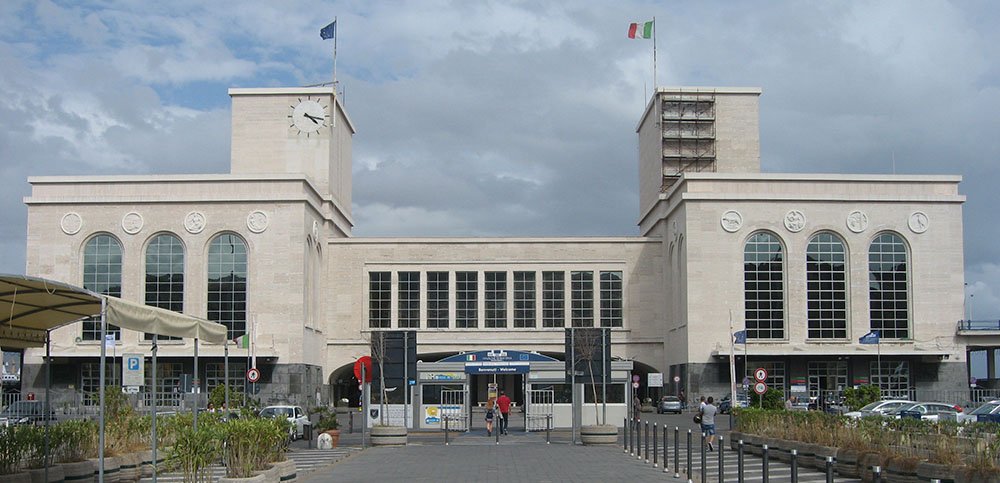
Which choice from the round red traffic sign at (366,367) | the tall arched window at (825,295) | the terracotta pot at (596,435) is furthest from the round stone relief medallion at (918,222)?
the round red traffic sign at (366,367)

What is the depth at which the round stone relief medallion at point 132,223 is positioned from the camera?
67812 mm

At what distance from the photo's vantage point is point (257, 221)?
67625 mm

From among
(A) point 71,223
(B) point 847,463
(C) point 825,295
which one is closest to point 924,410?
(B) point 847,463

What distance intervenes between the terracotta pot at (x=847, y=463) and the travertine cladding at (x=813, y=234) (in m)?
42.8

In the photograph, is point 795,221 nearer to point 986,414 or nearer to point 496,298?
point 496,298

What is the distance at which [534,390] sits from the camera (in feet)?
147

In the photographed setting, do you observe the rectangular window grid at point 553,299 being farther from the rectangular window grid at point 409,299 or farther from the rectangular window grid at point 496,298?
the rectangular window grid at point 409,299

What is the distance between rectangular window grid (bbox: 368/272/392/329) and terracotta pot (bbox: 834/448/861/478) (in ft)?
171

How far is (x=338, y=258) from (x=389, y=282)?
3642 millimetres

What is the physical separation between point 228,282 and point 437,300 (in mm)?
13694

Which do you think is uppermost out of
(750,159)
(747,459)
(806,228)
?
(750,159)

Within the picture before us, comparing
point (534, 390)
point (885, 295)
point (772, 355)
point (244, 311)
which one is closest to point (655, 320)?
point (772, 355)

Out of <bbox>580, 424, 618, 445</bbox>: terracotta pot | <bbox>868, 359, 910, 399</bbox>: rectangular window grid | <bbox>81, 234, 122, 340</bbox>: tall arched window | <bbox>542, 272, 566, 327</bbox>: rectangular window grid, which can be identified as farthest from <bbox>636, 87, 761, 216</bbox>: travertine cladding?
<bbox>580, 424, 618, 445</bbox>: terracotta pot

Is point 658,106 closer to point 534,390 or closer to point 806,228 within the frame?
point 806,228
